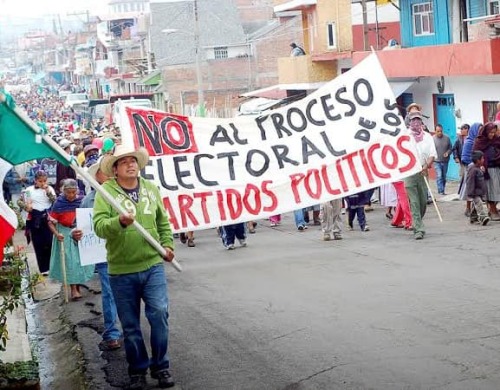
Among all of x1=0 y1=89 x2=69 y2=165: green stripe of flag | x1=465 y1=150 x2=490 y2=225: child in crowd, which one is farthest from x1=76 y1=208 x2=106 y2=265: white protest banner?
x1=465 y1=150 x2=490 y2=225: child in crowd

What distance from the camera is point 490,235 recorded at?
52.5ft

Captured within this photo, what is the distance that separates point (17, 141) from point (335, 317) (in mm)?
4054

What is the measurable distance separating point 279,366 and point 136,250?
1501 mm

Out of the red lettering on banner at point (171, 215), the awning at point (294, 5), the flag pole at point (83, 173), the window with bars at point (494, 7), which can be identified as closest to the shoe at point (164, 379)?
the flag pole at point (83, 173)

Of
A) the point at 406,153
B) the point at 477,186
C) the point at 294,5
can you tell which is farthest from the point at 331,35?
the point at 406,153

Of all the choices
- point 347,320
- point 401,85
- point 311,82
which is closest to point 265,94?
point 311,82

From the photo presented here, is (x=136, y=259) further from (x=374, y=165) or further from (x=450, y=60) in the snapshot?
(x=450, y=60)

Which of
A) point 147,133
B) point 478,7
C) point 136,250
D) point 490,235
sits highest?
point 478,7

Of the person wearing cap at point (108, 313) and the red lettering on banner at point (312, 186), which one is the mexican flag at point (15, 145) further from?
the red lettering on banner at point (312, 186)

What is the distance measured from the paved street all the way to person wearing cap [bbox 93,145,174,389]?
15.5 inches

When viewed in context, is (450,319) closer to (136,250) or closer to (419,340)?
(419,340)

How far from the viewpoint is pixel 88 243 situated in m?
11.0

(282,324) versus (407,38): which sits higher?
(407,38)

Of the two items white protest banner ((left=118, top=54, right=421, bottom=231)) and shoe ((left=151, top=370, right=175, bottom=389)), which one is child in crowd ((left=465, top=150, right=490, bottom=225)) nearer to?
white protest banner ((left=118, top=54, right=421, bottom=231))
